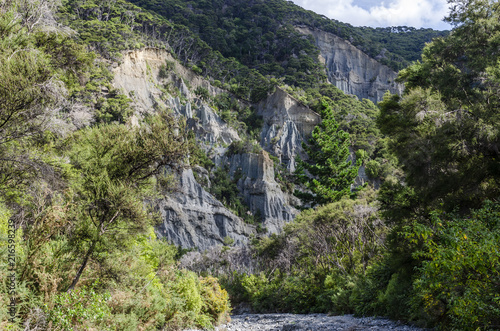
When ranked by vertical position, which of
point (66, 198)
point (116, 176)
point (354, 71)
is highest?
point (354, 71)

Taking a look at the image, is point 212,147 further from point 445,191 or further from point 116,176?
point 445,191

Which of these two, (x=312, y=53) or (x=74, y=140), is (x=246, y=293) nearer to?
(x=74, y=140)

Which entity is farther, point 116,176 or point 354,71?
point 354,71

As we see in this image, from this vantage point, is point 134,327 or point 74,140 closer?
point 134,327

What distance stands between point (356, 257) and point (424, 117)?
1137 cm

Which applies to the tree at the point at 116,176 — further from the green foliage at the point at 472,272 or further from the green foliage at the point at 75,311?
the green foliage at the point at 472,272

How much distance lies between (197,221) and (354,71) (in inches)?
Result: 2880

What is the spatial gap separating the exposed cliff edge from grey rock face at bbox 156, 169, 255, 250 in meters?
60.8

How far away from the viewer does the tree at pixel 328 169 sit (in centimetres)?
3058

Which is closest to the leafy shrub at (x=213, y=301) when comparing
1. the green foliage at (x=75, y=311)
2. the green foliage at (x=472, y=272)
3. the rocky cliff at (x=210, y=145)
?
the green foliage at (x=75, y=311)

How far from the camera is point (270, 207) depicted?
51.8 meters

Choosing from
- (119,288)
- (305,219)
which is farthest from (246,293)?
(119,288)

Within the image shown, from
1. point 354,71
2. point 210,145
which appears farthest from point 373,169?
point 354,71

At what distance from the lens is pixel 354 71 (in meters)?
97.6
